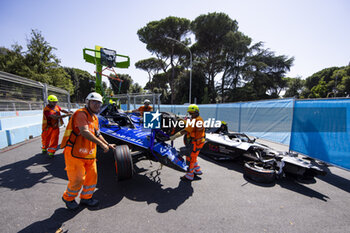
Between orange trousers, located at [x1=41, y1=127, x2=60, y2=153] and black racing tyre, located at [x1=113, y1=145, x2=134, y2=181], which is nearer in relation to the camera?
black racing tyre, located at [x1=113, y1=145, x2=134, y2=181]

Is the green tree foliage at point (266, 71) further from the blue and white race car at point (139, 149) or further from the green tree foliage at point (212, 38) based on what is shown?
the blue and white race car at point (139, 149)

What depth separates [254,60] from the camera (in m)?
29.2

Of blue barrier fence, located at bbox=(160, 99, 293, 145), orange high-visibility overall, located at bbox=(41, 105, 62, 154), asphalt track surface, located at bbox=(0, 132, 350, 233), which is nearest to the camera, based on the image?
asphalt track surface, located at bbox=(0, 132, 350, 233)

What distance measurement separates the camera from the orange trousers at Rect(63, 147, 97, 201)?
219cm

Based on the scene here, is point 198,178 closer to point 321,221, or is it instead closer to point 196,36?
point 321,221

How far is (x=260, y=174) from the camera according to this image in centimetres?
330

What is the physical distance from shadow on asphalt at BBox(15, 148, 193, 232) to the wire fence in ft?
12.0

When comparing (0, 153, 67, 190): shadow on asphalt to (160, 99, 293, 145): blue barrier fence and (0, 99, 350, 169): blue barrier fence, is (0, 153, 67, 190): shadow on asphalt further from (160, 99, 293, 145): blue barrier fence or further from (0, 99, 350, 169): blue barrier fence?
(160, 99, 293, 145): blue barrier fence

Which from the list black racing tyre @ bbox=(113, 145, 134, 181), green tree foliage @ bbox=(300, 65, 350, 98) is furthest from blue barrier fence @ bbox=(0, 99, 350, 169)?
green tree foliage @ bbox=(300, 65, 350, 98)

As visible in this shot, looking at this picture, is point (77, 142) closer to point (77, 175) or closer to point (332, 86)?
point (77, 175)

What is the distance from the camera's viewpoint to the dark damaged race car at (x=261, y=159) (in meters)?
3.26

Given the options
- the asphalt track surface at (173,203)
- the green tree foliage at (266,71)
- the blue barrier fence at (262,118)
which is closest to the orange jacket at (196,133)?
the asphalt track surface at (173,203)

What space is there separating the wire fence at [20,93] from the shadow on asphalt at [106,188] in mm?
3650

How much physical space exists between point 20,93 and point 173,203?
8.26 meters
